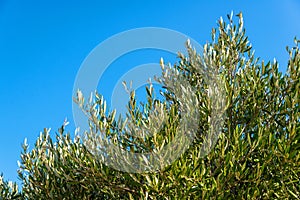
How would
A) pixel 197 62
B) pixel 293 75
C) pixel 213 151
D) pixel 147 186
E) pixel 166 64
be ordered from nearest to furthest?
pixel 147 186
pixel 213 151
pixel 293 75
pixel 197 62
pixel 166 64

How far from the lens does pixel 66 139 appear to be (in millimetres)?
11156

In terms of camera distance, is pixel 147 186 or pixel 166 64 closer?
pixel 147 186

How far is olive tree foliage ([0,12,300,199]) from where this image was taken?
8.61 m

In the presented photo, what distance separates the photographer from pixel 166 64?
12.9m

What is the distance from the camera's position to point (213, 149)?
9180 millimetres

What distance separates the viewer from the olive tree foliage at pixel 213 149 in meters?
8.61

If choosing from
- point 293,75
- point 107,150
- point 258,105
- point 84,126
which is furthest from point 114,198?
point 293,75

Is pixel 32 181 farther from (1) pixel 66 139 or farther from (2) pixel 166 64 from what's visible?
(2) pixel 166 64

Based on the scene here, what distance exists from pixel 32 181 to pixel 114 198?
2.76m

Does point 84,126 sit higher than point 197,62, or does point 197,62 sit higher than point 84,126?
point 197,62

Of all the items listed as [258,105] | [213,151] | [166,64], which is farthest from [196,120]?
[166,64]

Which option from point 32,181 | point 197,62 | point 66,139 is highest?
point 197,62

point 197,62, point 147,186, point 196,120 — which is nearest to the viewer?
point 147,186

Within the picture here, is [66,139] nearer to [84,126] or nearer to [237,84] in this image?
[84,126]
